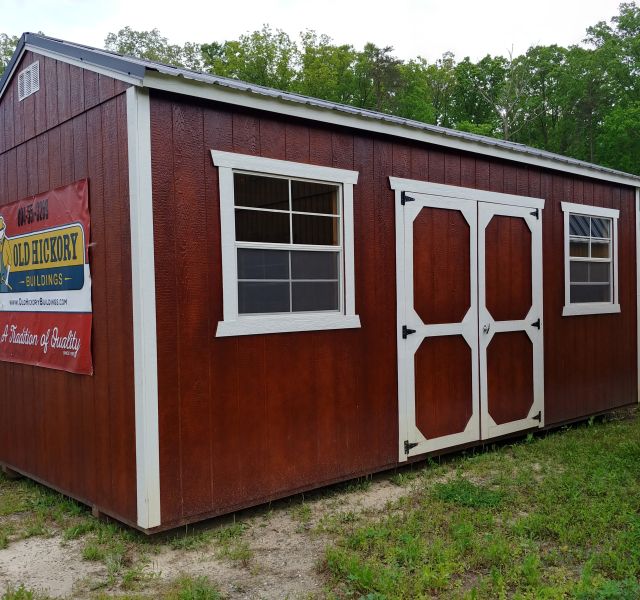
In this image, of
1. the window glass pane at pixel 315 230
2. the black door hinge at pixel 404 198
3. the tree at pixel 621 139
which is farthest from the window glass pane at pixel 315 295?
the tree at pixel 621 139

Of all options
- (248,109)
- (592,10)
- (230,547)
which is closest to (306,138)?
(248,109)

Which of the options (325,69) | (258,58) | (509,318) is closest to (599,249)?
(509,318)

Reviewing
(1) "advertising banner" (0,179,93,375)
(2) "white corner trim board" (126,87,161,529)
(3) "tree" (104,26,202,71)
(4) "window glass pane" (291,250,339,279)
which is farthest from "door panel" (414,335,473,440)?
(3) "tree" (104,26,202,71)

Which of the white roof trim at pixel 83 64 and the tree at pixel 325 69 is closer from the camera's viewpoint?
the white roof trim at pixel 83 64

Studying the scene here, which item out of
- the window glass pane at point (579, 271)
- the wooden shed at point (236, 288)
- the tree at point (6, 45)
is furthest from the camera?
the tree at point (6, 45)

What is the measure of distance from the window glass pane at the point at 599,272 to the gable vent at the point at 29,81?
5789 millimetres

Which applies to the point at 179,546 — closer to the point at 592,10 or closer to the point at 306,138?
the point at 306,138

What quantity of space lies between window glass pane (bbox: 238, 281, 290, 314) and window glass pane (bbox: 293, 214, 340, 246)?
36cm

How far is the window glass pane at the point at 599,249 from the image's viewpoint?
7.44 meters

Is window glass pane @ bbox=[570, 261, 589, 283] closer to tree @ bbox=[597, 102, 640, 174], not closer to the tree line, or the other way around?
tree @ bbox=[597, 102, 640, 174]

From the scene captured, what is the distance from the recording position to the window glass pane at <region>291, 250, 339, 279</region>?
464cm

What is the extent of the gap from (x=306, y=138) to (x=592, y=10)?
30.6 meters

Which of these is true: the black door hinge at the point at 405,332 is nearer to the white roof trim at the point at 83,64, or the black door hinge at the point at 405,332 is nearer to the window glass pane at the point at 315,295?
the window glass pane at the point at 315,295

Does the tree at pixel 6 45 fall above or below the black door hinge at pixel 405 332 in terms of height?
above
